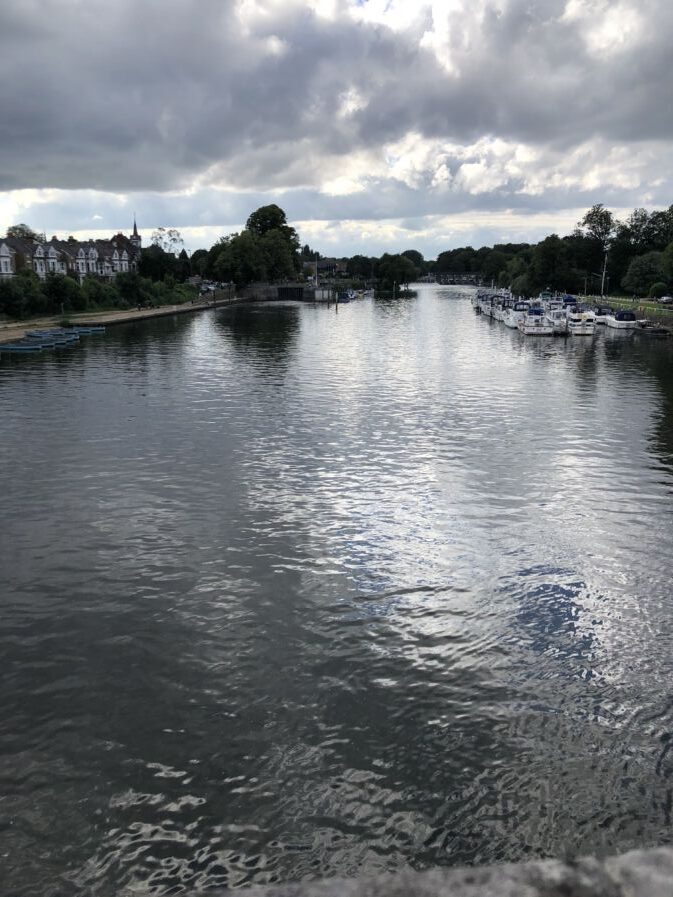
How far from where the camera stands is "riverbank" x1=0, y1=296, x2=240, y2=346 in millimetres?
76312

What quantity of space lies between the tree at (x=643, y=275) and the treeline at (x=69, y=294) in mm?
84948

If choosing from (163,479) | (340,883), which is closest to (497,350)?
(163,479)

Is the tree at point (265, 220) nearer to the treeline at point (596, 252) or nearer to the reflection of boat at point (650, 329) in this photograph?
the treeline at point (596, 252)

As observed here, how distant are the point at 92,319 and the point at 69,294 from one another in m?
8.78

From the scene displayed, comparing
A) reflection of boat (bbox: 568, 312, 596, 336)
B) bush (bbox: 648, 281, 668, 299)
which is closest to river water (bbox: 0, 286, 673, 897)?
reflection of boat (bbox: 568, 312, 596, 336)

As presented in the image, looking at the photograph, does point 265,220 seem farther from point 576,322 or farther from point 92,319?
point 576,322

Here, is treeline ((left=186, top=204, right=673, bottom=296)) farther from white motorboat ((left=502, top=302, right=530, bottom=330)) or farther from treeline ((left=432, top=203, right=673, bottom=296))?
white motorboat ((left=502, top=302, right=530, bottom=330))

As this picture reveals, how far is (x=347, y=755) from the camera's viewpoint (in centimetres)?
1090

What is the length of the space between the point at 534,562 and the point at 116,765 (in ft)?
36.9

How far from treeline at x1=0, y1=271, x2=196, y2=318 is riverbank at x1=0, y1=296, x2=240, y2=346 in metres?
1.75

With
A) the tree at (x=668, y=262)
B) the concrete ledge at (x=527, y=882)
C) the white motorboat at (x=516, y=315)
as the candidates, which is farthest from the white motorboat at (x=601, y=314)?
the concrete ledge at (x=527, y=882)

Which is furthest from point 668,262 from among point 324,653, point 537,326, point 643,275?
point 324,653

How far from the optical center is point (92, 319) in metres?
93.6

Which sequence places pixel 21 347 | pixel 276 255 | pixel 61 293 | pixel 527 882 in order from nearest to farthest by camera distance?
pixel 527 882 → pixel 21 347 → pixel 61 293 → pixel 276 255
